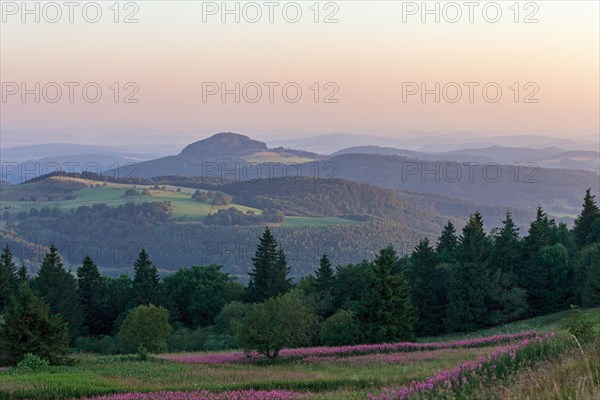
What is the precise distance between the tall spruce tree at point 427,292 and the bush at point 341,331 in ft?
66.1

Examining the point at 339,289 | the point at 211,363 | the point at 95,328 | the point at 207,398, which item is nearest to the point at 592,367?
the point at 207,398

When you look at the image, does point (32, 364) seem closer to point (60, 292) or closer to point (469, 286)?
point (469, 286)

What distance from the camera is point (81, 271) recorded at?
87.4 m

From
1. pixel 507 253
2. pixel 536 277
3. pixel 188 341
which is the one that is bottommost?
pixel 188 341

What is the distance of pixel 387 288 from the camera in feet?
168

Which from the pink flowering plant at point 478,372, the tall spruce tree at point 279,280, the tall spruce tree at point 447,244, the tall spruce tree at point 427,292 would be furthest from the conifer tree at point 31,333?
the tall spruce tree at point 447,244

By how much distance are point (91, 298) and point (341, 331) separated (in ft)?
153

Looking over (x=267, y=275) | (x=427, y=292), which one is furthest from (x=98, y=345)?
(x=427, y=292)

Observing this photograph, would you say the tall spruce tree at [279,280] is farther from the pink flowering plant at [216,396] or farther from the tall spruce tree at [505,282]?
the pink flowering plant at [216,396]

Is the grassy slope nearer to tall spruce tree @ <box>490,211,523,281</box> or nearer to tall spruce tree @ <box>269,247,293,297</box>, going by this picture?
tall spruce tree @ <box>490,211,523,281</box>

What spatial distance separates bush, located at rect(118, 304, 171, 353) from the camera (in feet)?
178

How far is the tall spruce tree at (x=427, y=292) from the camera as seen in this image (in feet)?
234

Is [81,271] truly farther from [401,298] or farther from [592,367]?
[592,367]

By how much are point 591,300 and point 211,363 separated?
1663 inches
